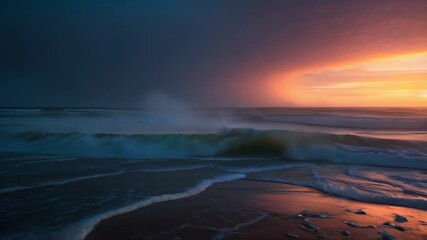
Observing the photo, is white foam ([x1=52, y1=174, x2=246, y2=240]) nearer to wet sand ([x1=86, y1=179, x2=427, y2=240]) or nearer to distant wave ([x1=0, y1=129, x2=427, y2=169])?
wet sand ([x1=86, y1=179, x2=427, y2=240])

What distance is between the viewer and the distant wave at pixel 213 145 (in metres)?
14.9

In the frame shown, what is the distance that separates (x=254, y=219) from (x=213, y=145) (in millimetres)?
11100

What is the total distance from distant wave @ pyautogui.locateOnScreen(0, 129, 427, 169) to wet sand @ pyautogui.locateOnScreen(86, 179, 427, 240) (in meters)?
7.63

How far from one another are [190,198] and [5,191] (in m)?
3.83

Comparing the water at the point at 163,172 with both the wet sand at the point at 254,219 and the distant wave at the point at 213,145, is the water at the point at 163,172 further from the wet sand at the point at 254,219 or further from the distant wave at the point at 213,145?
the wet sand at the point at 254,219

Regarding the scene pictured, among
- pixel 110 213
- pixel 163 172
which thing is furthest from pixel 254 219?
pixel 163 172

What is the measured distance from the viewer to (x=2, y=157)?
13461 millimetres

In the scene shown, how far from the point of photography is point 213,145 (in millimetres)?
16766

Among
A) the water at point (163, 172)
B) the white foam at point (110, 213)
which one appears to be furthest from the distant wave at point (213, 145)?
the white foam at point (110, 213)

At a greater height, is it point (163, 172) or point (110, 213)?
point (110, 213)

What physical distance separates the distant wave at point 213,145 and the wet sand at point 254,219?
25.0ft

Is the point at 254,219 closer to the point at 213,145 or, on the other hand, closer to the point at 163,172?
the point at 163,172

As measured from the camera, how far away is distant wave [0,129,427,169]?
14914 mm

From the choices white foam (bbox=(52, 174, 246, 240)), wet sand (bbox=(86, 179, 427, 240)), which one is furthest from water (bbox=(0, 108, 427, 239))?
wet sand (bbox=(86, 179, 427, 240))
